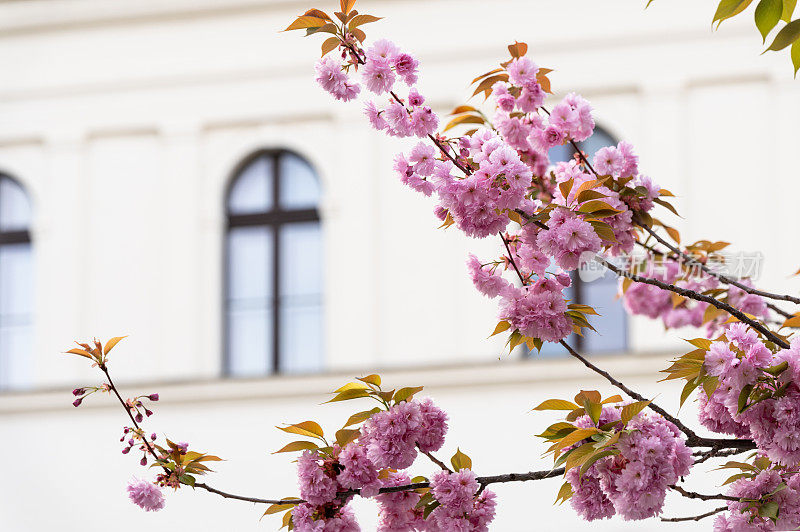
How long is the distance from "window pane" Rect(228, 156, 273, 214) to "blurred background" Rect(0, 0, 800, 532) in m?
0.02

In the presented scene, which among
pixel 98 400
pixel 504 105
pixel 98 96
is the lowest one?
pixel 98 400

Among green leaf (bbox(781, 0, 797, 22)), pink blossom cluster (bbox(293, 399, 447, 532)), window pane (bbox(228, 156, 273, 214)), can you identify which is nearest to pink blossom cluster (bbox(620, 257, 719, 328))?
pink blossom cluster (bbox(293, 399, 447, 532))

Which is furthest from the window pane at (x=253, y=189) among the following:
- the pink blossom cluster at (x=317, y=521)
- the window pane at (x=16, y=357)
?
the pink blossom cluster at (x=317, y=521)

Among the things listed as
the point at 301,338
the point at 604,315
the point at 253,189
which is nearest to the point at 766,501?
the point at 604,315

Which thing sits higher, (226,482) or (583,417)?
(583,417)

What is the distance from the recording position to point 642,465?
6.34 ft

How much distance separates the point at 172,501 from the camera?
7914 millimetres

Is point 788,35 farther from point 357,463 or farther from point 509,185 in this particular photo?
point 357,463

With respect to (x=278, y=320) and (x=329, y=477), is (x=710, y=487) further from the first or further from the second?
(x=329, y=477)

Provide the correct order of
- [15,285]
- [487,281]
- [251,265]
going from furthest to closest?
[15,285]
[251,265]
[487,281]

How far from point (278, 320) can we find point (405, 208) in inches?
49.6

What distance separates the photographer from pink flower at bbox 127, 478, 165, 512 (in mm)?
2479

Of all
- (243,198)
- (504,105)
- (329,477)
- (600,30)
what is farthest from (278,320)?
(329,477)

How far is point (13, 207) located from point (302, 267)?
2.45 metres
